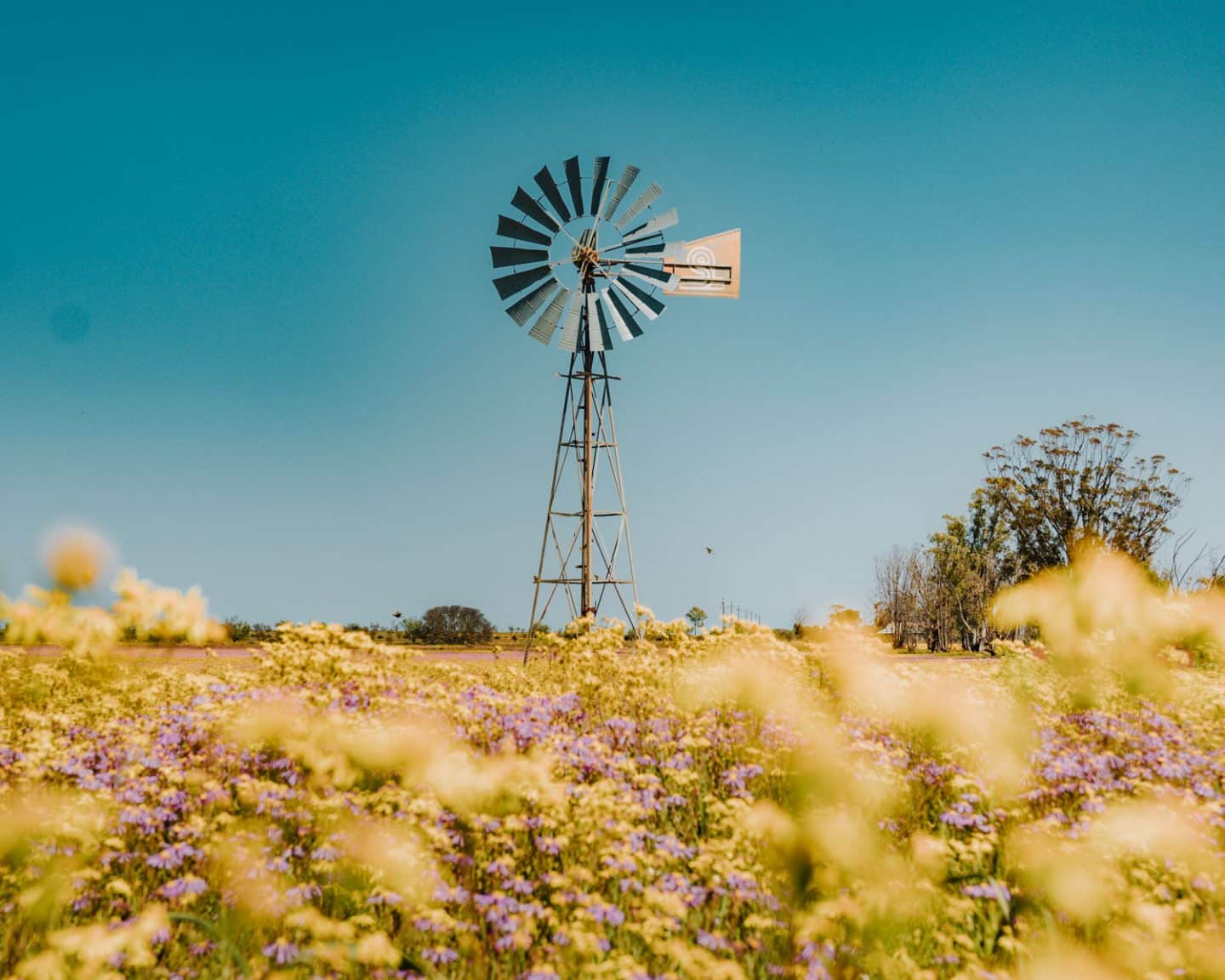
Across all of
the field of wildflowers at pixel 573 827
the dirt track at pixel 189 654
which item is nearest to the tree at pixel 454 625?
the dirt track at pixel 189 654

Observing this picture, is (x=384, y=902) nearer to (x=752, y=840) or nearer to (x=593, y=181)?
(x=752, y=840)

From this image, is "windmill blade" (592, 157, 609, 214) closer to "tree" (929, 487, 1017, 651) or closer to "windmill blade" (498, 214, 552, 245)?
"windmill blade" (498, 214, 552, 245)

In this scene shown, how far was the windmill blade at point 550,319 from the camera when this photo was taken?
17812 mm

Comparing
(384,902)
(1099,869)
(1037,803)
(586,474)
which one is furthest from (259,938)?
(586,474)

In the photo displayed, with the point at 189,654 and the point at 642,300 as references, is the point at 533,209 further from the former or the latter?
the point at 189,654

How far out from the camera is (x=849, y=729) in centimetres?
610

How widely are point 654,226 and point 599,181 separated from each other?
180 cm

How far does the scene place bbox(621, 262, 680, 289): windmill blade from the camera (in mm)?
18641

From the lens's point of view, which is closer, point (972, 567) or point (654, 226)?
point (654, 226)

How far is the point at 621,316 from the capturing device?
1841 cm

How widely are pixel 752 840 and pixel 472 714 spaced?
2.21m

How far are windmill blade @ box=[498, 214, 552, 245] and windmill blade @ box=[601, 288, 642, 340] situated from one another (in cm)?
194

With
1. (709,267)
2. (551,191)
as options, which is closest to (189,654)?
(551,191)

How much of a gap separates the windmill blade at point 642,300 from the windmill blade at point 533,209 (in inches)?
85.8
